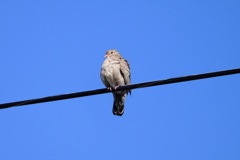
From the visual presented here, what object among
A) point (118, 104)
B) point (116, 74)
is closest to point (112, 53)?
point (116, 74)

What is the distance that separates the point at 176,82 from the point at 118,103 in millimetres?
4743

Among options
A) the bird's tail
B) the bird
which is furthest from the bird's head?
the bird's tail

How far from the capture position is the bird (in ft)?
37.4

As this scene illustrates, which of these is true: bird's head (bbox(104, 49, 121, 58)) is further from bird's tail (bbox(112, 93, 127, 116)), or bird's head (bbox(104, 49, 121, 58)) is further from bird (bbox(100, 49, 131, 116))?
bird's tail (bbox(112, 93, 127, 116))

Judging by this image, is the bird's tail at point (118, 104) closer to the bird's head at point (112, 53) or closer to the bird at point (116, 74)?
the bird at point (116, 74)

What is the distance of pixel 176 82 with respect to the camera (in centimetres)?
741

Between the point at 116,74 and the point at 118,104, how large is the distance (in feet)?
3.08

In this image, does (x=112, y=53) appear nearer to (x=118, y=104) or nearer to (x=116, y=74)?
(x=116, y=74)

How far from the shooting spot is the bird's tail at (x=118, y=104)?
39.5 ft

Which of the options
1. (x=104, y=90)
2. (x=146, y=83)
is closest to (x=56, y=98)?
(x=104, y=90)

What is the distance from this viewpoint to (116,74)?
11.4 metres

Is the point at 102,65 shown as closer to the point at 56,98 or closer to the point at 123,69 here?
the point at 123,69

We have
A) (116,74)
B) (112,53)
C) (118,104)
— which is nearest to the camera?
(116,74)

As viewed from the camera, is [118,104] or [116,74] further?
[118,104]
